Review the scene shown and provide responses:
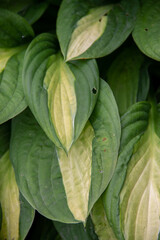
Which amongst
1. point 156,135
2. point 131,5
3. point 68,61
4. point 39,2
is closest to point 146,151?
point 156,135

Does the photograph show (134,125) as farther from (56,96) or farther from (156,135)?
(56,96)

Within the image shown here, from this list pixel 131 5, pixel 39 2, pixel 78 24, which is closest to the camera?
pixel 78 24

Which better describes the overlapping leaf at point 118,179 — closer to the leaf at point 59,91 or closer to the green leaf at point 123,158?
the green leaf at point 123,158

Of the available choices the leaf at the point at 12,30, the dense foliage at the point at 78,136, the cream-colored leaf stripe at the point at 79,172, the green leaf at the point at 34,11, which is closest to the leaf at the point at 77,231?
the dense foliage at the point at 78,136

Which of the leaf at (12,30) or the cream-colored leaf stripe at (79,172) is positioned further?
the leaf at (12,30)

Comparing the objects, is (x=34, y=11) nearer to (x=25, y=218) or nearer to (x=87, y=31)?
(x=87, y=31)

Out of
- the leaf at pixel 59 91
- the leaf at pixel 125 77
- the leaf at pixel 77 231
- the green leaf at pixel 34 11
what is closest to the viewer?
the leaf at pixel 59 91

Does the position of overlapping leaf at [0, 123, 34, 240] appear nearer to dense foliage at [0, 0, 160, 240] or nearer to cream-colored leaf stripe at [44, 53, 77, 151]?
dense foliage at [0, 0, 160, 240]
